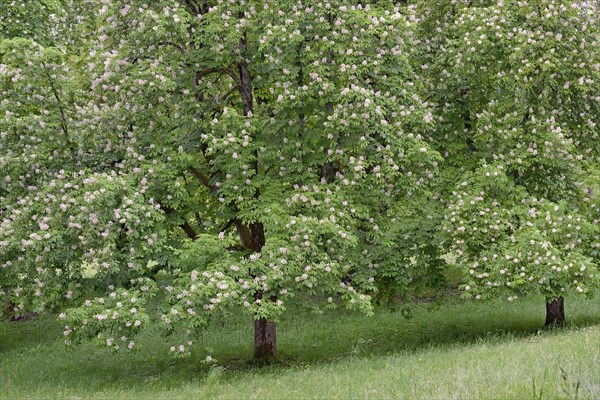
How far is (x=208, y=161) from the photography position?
56.7 ft

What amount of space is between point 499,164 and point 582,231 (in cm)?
265

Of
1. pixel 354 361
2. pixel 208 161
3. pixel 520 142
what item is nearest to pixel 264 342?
pixel 354 361

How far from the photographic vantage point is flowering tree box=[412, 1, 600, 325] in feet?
51.9

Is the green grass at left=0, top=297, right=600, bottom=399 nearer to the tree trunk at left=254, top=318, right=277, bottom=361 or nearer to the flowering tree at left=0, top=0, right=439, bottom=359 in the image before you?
the tree trunk at left=254, top=318, right=277, bottom=361

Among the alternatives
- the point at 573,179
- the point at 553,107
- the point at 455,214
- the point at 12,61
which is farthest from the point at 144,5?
the point at 573,179

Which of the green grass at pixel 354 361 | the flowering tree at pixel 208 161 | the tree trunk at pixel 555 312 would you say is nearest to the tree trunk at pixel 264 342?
the green grass at pixel 354 361

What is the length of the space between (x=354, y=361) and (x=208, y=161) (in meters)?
6.24

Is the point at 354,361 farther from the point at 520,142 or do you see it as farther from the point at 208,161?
the point at 520,142

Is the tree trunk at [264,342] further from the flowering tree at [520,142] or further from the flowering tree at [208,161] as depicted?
the flowering tree at [520,142]

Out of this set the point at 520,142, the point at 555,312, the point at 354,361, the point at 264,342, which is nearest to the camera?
the point at 354,361

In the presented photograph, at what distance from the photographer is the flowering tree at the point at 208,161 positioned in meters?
14.4

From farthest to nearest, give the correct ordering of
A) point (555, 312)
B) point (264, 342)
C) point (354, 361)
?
point (555, 312) < point (264, 342) < point (354, 361)

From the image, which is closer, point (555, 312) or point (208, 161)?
point (208, 161)

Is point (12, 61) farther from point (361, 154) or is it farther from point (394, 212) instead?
point (394, 212)
